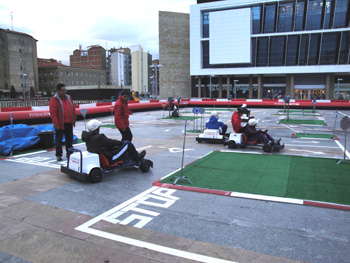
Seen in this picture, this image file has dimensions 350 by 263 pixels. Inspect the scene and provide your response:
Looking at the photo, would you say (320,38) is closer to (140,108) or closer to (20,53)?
(140,108)

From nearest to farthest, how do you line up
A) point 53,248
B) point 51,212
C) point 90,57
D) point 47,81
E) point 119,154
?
point 53,248
point 51,212
point 119,154
point 47,81
point 90,57

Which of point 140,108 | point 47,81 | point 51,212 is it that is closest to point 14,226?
point 51,212

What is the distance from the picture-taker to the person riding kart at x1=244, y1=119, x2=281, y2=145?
10867mm

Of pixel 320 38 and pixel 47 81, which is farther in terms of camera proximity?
pixel 47 81

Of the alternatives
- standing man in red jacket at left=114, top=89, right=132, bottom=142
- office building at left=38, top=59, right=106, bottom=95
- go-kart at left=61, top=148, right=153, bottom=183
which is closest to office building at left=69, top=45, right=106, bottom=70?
office building at left=38, top=59, right=106, bottom=95

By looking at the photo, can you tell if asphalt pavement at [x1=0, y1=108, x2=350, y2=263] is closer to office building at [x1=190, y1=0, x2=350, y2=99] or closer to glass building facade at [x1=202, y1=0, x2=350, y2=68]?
office building at [x1=190, y1=0, x2=350, y2=99]

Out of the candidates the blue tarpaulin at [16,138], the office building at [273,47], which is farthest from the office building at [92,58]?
the blue tarpaulin at [16,138]

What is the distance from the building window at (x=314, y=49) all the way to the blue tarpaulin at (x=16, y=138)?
59.0 metres

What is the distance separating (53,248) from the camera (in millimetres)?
4012

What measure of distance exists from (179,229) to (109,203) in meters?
1.74

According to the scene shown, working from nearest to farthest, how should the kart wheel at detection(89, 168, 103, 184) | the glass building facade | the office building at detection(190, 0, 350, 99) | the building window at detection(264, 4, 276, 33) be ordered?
1. the kart wheel at detection(89, 168, 103, 184)
2. the glass building facade
3. the office building at detection(190, 0, 350, 99)
4. the building window at detection(264, 4, 276, 33)

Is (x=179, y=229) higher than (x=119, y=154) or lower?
lower

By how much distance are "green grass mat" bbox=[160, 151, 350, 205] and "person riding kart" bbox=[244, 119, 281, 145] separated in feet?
3.55

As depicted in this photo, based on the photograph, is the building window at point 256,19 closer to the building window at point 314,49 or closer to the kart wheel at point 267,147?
the building window at point 314,49
